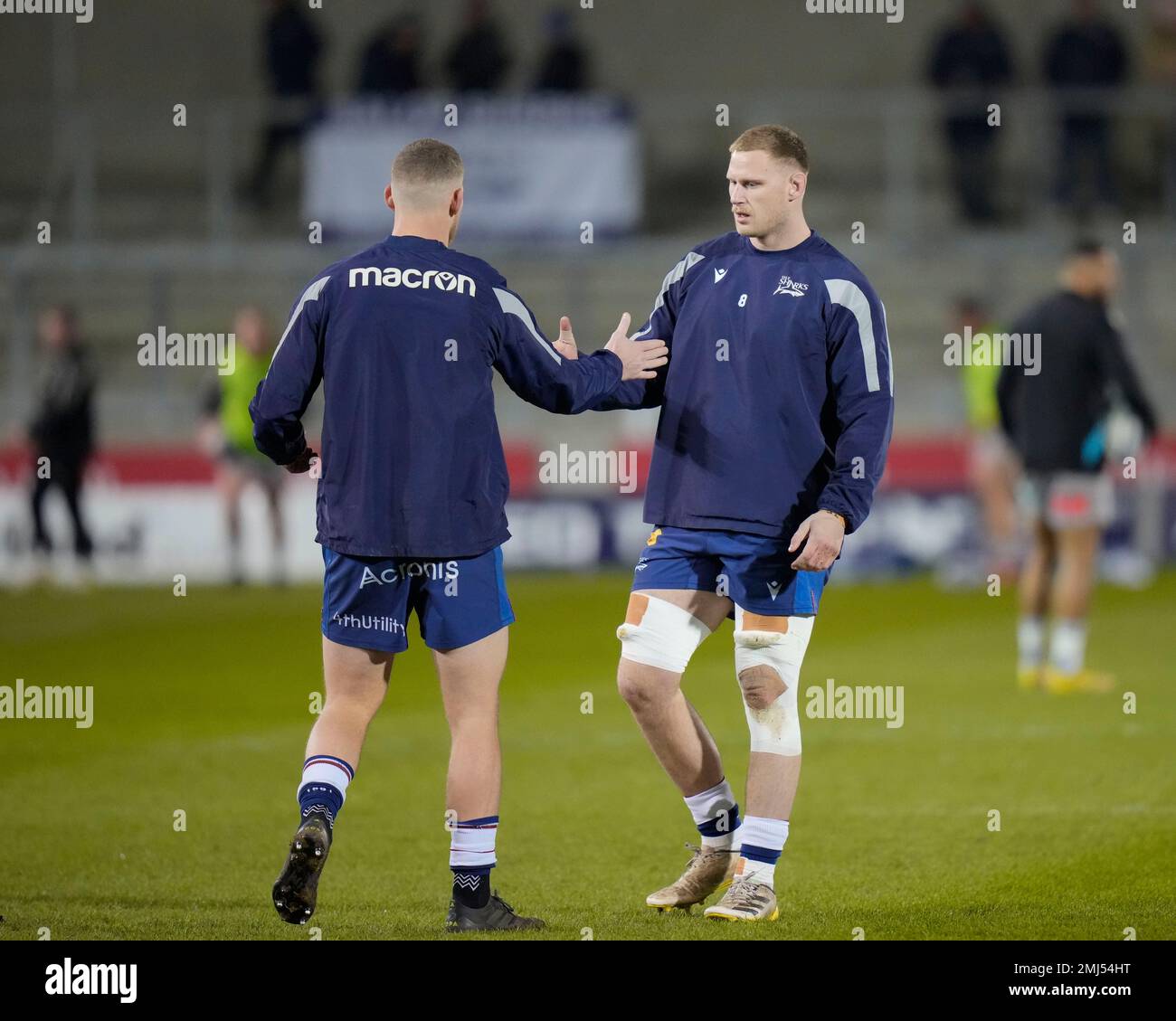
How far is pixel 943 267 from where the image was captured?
21.6 metres

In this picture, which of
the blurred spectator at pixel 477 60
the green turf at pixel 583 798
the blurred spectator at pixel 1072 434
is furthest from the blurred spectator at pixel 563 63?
the blurred spectator at pixel 1072 434

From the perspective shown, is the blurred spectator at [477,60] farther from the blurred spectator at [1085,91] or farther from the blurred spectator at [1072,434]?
the blurred spectator at [1072,434]

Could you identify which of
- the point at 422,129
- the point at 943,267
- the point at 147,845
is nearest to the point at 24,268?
the point at 422,129

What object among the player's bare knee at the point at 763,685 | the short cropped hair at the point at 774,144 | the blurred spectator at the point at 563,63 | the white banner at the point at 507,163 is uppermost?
the blurred spectator at the point at 563,63

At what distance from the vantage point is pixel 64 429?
17.2 metres

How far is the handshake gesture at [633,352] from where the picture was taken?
5746 mm

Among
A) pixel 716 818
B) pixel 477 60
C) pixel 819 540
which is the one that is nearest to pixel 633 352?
pixel 819 540

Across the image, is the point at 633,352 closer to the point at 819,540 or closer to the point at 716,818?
the point at 819,540

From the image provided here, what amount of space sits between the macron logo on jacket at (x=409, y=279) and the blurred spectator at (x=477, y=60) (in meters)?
16.2

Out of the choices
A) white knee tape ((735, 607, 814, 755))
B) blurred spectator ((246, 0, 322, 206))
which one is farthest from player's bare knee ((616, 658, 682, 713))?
blurred spectator ((246, 0, 322, 206))

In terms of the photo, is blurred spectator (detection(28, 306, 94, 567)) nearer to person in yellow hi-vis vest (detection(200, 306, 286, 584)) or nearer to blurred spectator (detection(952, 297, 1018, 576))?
person in yellow hi-vis vest (detection(200, 306, 286, 584))

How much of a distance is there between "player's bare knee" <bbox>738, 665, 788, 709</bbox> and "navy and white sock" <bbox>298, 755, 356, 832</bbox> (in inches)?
48.0
